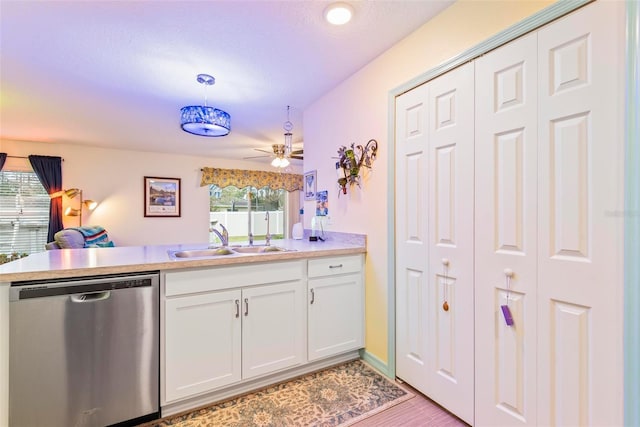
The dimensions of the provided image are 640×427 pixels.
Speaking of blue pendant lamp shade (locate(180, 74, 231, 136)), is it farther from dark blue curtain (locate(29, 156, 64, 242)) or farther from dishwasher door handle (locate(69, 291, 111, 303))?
dark blue curtain (locate(29, 156, 64, 242))

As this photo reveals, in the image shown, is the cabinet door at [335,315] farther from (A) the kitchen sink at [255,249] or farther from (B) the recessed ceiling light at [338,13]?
(B) the recessed ceiling light at [338,13]

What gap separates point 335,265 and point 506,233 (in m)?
1.16

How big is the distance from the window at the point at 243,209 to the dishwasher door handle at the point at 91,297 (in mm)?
4457

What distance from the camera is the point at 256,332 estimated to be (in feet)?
6.03

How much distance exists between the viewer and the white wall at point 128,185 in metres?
4.73

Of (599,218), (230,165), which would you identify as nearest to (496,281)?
(599,218)

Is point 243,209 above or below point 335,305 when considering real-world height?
above

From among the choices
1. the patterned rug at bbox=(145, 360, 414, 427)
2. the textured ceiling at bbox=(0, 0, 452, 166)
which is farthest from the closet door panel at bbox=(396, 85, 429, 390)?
the textured ceiling at bbox=(0, 0, 452, 166)

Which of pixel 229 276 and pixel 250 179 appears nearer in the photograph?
pixel 229 276

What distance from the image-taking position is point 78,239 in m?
3.70

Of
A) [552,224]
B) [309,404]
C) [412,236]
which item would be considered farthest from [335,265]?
[552,224]

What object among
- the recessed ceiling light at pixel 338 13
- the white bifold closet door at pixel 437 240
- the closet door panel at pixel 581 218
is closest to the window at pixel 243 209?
the white bifold closet door at pixel 437 240

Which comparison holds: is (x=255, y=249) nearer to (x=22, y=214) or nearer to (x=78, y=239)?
(x=78, y=239)

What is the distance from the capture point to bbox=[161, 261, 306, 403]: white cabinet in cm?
161
